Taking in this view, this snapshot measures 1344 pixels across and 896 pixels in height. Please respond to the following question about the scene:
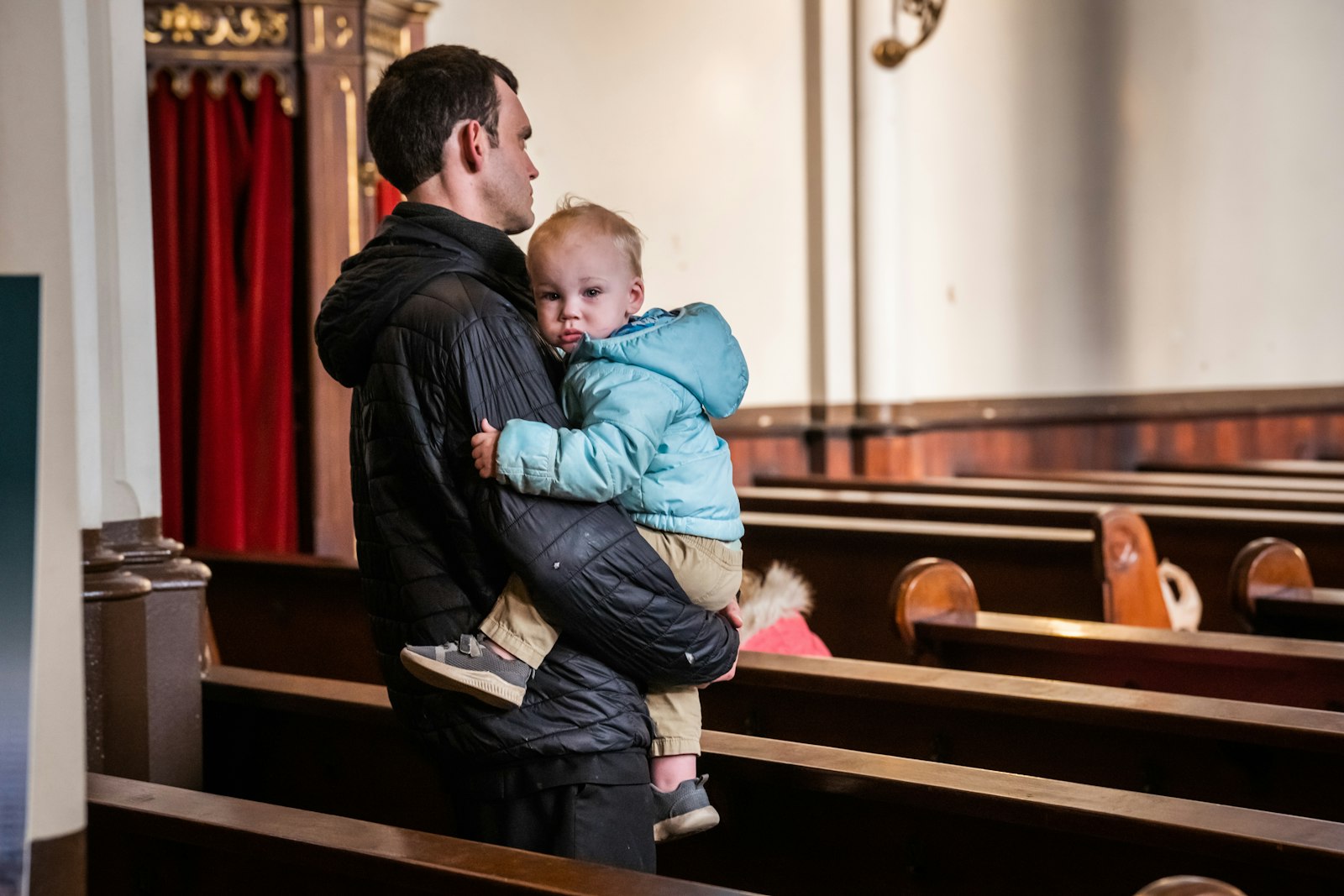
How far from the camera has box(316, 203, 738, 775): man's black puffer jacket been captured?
1.36m

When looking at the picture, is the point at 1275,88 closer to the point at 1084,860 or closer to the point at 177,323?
the point at 177,323

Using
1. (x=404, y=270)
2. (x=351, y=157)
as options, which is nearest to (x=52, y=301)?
(x=404, y=270)

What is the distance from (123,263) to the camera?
213 cm

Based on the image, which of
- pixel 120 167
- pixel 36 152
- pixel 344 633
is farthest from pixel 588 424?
pixel 344 633

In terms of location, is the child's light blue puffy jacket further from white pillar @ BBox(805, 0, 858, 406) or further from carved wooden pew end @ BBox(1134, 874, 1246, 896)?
white pillar @ BBox(805, 0, 858, 406)

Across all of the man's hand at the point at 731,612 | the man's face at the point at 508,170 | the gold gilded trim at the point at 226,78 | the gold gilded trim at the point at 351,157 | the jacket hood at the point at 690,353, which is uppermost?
the gold gilded trim at the point at 226,78

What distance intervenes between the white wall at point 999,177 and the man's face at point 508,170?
3.24 meters

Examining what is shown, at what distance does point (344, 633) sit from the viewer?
129 inches

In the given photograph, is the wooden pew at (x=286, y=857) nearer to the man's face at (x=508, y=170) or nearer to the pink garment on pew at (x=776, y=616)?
the man's face at (x=508, y=170)

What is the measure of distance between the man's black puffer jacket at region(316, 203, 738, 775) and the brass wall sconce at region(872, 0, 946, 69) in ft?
13.6

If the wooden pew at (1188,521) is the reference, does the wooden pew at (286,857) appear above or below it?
below

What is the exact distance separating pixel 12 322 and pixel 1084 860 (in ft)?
3.67

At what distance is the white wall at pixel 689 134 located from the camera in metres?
4.86

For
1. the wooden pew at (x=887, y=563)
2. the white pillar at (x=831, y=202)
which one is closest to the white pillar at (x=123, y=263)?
the wooden pew at (x=887, y=563)
